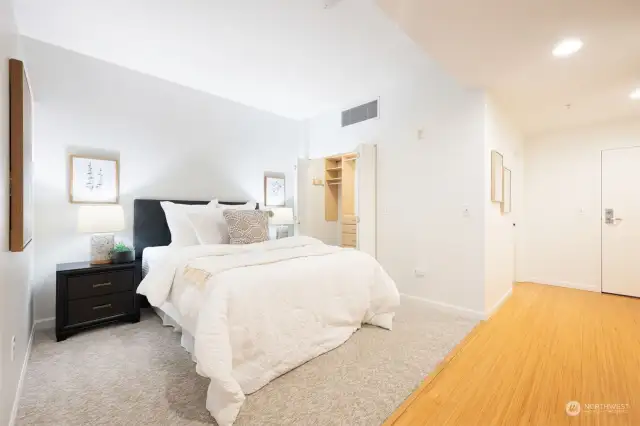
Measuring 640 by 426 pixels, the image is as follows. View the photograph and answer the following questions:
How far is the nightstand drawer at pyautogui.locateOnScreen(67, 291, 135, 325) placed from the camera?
Answer: 8.30 ft

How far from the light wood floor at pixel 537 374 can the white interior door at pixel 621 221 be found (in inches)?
30.5

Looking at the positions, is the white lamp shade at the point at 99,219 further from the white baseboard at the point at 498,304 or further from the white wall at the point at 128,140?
the white baseboard at the point at 498,304

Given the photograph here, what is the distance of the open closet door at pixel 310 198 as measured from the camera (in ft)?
15.8

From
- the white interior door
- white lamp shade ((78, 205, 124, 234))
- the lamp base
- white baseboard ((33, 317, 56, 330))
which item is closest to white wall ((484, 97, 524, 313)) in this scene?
the white interior door

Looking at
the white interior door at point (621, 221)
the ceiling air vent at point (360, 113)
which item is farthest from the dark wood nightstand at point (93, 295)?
the white interior door at point (621, 221)

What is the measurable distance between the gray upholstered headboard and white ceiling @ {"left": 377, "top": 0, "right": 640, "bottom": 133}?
3090 millimetres

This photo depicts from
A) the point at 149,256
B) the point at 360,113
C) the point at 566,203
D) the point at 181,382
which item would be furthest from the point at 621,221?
the point at 149,256

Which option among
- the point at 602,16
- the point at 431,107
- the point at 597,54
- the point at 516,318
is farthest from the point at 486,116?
the point at 516,318

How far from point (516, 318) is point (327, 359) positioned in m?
2.23

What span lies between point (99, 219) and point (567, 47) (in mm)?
4227

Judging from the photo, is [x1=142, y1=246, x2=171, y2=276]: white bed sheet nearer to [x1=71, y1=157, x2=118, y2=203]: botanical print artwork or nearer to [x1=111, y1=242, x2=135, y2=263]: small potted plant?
[x1=111, y1=242, x2=135, y2=263]: small potted plant

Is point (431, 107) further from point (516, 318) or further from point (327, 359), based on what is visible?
point (327, 359)

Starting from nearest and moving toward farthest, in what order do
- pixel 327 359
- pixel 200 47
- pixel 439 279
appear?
pixel 327 359 → pixel 200 47 → pixel 439 279

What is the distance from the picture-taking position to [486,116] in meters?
3.04
